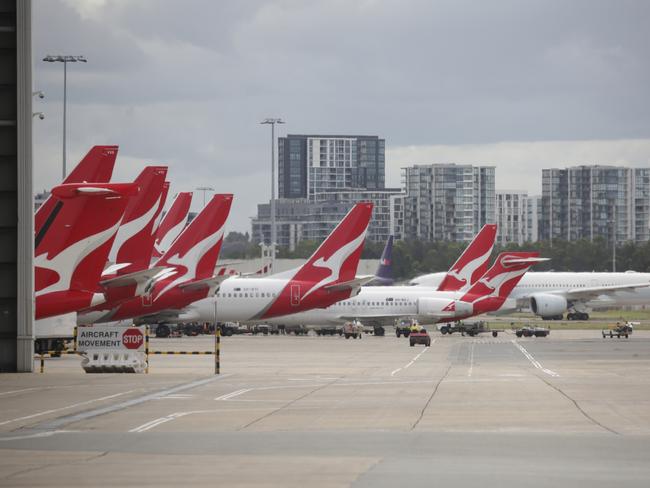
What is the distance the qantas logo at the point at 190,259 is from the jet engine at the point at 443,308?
1297 inches

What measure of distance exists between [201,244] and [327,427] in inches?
1698

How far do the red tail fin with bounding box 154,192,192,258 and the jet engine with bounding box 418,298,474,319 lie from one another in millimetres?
23466

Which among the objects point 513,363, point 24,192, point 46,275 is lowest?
point 513,363

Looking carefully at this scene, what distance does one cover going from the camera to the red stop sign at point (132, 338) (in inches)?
1667

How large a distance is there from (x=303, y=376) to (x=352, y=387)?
256 inches

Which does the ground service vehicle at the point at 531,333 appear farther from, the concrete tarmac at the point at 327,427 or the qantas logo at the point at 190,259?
the concrete tarmac at the point at 327,427

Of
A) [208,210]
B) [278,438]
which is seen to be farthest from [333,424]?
[208,210]

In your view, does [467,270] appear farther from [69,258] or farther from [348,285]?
[69,258]

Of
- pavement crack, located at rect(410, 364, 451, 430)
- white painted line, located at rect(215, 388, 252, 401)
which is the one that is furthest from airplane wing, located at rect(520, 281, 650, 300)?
white painted line, located at rect(215, 388, 252, 401)

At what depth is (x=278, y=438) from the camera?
22.6 metres

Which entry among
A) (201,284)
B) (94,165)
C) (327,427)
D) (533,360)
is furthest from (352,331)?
(327,427)

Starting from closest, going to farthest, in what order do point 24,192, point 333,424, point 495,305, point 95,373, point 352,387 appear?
point 333,424, point 352,387, point 24,192, point 95,373, point 495,305

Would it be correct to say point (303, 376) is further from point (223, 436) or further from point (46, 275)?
point (223, 436)

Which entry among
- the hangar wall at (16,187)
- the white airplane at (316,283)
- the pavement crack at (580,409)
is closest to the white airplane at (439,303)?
the white airplane at (316,283)
